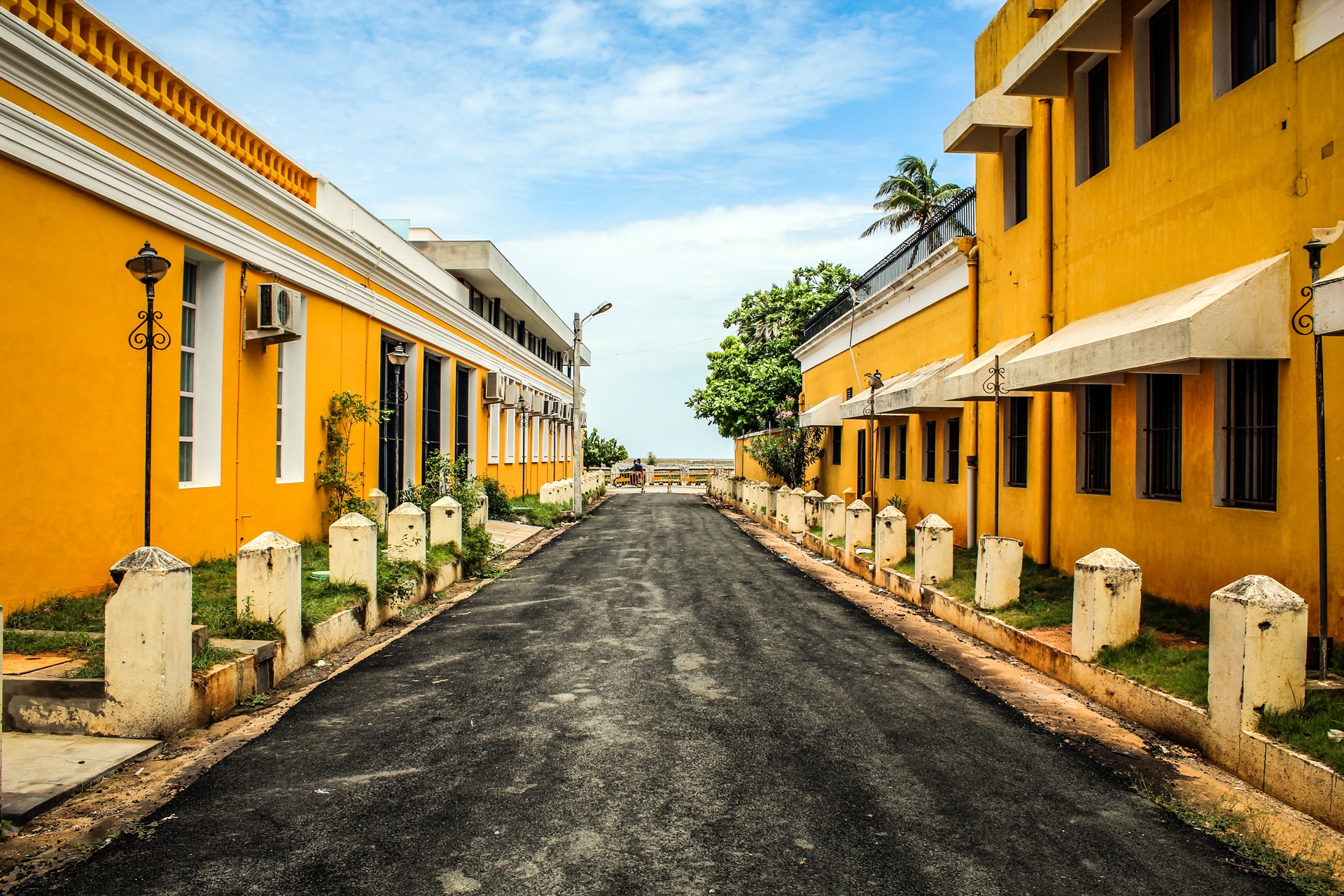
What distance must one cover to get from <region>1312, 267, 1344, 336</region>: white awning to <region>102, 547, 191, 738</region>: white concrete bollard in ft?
22.7

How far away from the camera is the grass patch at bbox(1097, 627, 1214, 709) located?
5199 mm

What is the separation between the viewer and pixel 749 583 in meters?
11.4

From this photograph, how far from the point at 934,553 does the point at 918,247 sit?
27.4ft

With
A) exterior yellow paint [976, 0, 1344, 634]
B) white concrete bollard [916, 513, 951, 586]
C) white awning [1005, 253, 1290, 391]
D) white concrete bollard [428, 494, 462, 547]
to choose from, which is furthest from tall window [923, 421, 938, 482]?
white concrete bollard [428, 494, 462, 547]

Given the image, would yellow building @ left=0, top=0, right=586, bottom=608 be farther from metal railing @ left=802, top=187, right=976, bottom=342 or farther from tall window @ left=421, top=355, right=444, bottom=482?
metal railing @ left=802, top=187, right=976, bottom=342

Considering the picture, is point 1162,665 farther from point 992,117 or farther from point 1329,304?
point 992,117

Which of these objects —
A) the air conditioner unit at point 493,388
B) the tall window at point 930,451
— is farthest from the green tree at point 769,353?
the tall window at point 930,451

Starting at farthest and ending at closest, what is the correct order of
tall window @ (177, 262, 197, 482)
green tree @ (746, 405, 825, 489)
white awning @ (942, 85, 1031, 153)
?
green tree @ (746, 405, 825, 489), white awning @ (942, 85, 1031, 153), tall window @ (177, 262, 197, 482)

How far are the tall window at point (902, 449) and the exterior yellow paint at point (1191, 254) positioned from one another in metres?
5.17

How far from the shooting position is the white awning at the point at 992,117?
35.9ft

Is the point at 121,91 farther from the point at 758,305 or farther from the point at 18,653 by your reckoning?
the point at 758,305

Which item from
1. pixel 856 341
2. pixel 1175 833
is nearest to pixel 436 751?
pixel 1175 833

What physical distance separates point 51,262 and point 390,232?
31.8 feet

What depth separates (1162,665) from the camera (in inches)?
224
